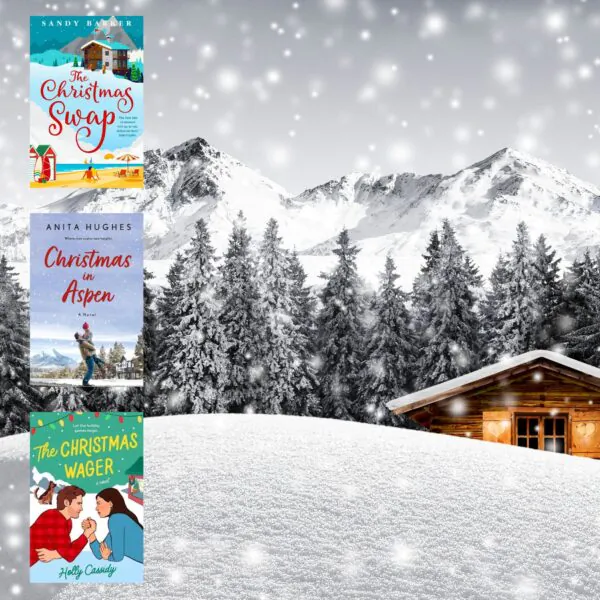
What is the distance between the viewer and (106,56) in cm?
525

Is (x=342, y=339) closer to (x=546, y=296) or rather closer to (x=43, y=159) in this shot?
(x=546, y=296)

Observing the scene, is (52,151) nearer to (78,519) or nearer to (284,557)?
(78,519)

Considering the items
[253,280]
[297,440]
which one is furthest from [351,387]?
[297,440]

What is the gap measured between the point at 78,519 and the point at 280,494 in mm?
2634

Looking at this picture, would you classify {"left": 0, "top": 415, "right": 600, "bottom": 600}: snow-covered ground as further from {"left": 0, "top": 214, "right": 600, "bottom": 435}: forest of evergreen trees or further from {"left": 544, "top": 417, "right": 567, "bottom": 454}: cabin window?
{"left": 0, "top": 214, "right": 600, "bottom": 435}: forest of evergreen trees

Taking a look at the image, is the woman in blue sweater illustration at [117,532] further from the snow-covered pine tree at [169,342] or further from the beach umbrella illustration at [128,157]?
the snow-covered pine tree at [169,342]

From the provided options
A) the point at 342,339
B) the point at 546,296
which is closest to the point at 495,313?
the point at 546,296

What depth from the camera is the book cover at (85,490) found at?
5.02 m

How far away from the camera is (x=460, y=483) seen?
778cm

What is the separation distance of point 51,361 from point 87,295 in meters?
0.58

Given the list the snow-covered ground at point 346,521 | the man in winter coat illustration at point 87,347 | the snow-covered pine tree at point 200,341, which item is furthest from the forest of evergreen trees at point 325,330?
the man in winter coat illustration at point 87,347

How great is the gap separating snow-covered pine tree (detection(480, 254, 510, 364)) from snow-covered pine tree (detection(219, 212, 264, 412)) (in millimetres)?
11987

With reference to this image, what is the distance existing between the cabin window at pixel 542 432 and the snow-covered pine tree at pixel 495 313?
20.5 metres

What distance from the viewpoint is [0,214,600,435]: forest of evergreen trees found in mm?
31844
